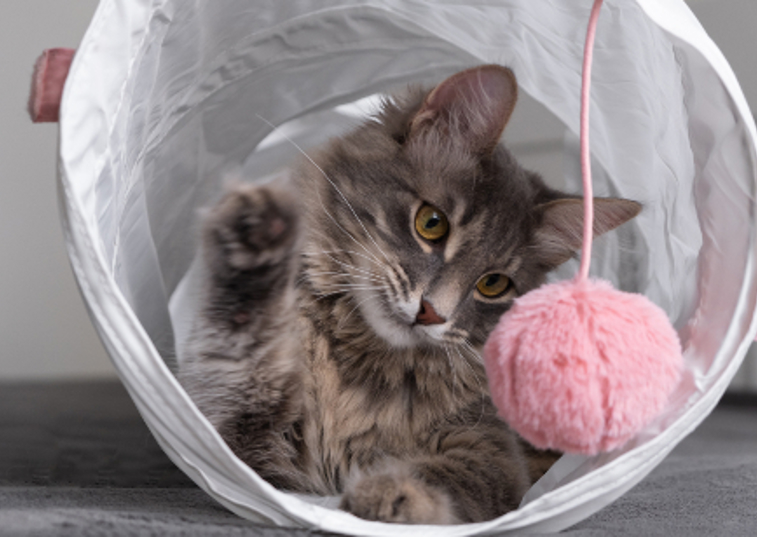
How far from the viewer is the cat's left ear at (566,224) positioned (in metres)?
1.29

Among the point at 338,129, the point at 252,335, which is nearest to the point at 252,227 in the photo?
the point at 252,335

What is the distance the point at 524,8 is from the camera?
1528mm

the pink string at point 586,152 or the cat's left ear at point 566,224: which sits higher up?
the pink string at point 586,152

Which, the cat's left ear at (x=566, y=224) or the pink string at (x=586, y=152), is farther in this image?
the cat's left ear at (x=566, y=224)

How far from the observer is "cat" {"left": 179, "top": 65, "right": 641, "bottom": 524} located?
3.67ft

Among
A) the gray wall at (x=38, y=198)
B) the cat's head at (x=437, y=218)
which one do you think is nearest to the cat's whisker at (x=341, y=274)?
the cat's head at (x=437, y=218)

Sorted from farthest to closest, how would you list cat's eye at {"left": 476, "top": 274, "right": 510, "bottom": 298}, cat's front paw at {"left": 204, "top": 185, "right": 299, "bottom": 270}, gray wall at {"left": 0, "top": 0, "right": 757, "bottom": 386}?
gray wall at {"left": 0, "top": 0, "right": 757, "bottom": 386} < cat's eye at {"left": 476, "top": 274, "right": 510, "bottom": 298} < cat's front paw at {"left": 204, "top": 185, "right": 299, "bottom": 270}

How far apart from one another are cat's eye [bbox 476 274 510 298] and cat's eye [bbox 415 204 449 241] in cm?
14

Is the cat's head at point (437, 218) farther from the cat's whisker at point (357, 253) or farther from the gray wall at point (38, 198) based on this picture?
the gray wall at point (38, 198)

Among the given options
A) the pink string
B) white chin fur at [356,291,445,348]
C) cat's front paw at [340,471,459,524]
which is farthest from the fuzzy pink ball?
white chin fur at [356,291,445,348]

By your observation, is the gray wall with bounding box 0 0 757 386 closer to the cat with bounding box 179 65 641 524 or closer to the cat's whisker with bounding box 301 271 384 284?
the cat with bounding box 179 65 641 524

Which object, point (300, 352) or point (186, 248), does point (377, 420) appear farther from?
point (186, 248)

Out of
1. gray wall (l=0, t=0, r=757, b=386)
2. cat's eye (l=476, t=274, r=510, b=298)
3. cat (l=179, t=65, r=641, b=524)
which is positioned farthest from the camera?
gray wall (l=0, t=0, r=757, b=386)

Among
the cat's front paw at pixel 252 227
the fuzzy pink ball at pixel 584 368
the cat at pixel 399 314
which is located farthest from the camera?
the cat at pixel 399 314
